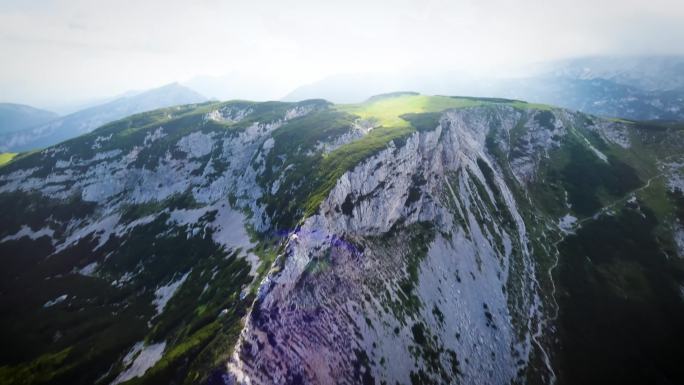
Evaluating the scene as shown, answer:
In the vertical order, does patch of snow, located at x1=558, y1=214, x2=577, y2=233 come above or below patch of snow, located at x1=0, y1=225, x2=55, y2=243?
below

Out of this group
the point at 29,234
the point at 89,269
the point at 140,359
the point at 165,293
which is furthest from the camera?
the point at 29,234

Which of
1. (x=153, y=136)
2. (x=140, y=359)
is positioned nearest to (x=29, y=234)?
(x=153, y=136)

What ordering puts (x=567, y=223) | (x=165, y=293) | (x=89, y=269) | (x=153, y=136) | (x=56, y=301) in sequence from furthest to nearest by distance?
(x=153, y=136)
(x=567, y=223)
(x=89, y=269)
(x=56, y=301)
(x=165, y=293)

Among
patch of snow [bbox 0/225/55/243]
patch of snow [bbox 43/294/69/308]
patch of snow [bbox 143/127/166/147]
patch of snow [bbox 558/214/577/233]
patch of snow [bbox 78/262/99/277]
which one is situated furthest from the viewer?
patch of snow [bbox 143/127/166/147]

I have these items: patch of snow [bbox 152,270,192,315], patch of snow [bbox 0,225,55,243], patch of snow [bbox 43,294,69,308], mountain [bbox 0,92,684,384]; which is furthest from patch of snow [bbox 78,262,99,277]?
patch of snow [bbox 0,225,55,243]

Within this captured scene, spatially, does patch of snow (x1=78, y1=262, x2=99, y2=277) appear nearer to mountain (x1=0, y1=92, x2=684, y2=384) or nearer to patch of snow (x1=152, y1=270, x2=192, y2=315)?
mountain (x1=0, y1=92, x2=684, y2=384)

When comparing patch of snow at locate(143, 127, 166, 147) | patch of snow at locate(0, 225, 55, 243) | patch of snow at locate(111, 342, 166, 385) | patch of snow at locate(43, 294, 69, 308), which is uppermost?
patch of snow at locate(143, 127, 166, 147)

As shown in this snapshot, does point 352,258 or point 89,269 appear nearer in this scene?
point 352,258

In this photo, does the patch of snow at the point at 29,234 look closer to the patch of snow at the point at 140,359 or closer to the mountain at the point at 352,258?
the mountain at the point at 352,258

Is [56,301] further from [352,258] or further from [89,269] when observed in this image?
[352,258]
